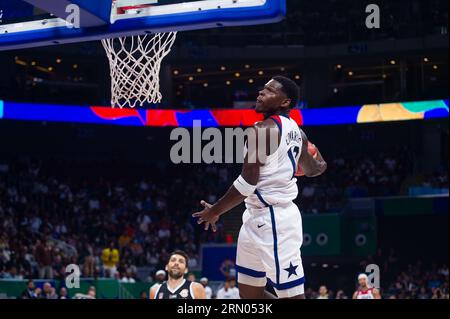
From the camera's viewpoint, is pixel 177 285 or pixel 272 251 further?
pixel 177 285

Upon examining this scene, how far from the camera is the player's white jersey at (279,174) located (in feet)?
17.7

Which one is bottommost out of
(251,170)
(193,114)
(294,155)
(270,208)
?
(270,208)

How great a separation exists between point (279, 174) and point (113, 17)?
2825mm

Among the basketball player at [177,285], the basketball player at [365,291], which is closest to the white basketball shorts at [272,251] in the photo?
the basketball player at [177,285]

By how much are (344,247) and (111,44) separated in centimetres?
1784

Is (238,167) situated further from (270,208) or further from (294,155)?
(270,208)

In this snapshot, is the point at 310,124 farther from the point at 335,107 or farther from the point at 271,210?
the point at 271,210

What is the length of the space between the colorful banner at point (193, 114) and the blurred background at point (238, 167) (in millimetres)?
442

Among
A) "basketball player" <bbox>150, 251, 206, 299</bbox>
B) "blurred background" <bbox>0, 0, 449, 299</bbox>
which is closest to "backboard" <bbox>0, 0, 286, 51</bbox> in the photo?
"basketball player" <bbox>150, 251, 206, 299</bbox>

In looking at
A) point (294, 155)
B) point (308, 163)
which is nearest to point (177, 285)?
point (308, 163)

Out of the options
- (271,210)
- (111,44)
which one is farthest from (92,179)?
(271,210)

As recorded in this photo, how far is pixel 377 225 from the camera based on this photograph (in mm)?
25703

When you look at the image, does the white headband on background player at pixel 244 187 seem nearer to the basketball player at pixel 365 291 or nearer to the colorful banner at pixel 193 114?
the basketball player at pixel 365 291

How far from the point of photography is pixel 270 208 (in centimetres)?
539
